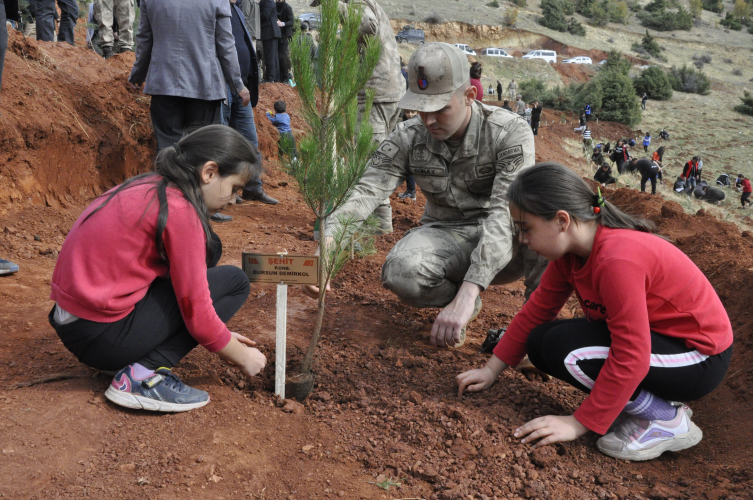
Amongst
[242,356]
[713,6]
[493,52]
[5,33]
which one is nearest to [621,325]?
[242,356]

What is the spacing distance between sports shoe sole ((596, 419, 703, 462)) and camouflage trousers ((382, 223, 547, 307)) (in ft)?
3.49

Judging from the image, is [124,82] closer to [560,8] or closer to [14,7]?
[14,7]

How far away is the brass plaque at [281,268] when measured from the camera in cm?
217

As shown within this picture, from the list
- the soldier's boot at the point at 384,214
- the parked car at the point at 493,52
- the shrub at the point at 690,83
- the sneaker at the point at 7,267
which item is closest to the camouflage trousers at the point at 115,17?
the soldier's boot at the point at 384,214

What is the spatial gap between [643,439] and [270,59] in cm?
911

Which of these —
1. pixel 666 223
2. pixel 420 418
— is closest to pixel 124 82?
pixel 420 418

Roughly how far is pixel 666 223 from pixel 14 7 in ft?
18.9

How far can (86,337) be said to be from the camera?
79.9 inches

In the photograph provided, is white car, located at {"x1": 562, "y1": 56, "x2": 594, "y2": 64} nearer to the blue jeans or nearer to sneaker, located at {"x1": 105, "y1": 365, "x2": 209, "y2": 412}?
the blue jeans

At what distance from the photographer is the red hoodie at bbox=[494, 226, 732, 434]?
1.88 m

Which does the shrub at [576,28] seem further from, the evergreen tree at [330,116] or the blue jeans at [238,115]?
the evergreen tree at [330,116]

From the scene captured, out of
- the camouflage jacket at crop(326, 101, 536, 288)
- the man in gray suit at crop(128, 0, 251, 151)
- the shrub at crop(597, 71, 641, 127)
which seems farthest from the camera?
the shrub at crop(597, 71, 641, 127)

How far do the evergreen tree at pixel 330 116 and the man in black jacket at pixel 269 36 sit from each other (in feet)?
25.4

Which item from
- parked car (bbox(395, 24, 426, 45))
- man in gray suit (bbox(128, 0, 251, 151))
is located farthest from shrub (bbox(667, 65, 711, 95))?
man in gray suit (bbox(128, 0, 251, 151))
